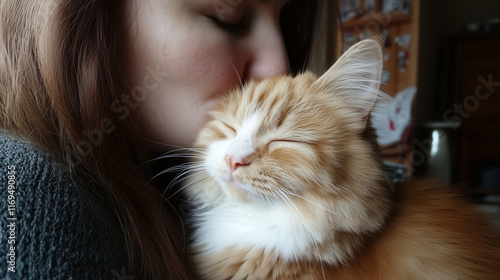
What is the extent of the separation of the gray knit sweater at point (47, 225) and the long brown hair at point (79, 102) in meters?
0.08

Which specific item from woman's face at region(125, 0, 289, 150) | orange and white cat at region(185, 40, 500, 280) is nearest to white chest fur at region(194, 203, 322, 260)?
orange and white cat at region(185, 40, 500, 280)

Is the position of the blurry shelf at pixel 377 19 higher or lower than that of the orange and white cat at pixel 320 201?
higher

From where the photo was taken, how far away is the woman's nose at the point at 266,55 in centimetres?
93

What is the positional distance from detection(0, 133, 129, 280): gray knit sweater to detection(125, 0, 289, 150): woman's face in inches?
12.6

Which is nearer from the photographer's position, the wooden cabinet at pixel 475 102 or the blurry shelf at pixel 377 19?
the blurry shelf at pixel 377 19

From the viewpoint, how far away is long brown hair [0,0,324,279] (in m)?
0.67

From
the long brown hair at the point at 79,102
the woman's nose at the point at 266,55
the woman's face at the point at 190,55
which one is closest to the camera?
the long brown hair at the point at 79,102

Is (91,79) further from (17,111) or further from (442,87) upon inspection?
(442,87)

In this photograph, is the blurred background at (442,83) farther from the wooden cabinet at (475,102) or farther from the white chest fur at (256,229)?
the white chest fur at (256,229)

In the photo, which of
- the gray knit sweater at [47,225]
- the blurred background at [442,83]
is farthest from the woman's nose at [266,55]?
the blurred background at [442,83]

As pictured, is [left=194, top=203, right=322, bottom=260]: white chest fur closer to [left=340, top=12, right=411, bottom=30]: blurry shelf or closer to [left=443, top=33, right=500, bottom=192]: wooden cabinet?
[left=340, top=12, right=411, bottom=30]: blurry shelf

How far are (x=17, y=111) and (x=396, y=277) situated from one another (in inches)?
30.5

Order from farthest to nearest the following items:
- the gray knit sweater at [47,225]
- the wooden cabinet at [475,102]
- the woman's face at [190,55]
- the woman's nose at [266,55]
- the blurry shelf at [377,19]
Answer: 1. the wooden cabinet at [475,102]
2. the blurry shelf at [377,19]
3. the woman's nose at [266,55]
4. the woman's face at [190,55]
5. the gray knit sweater at [47,225]

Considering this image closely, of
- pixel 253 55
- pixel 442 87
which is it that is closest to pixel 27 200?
pixel 253 55
